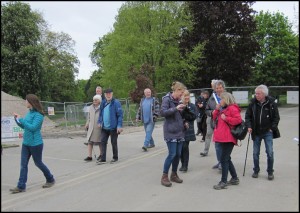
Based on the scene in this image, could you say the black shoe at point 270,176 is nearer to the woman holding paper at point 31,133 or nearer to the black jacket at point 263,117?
the black jacket at point 263,117

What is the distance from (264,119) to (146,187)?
248cm

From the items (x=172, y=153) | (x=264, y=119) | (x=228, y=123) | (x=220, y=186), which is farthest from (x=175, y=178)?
(x=264, y=119)

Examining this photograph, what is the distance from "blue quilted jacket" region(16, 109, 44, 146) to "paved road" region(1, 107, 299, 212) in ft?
2.96

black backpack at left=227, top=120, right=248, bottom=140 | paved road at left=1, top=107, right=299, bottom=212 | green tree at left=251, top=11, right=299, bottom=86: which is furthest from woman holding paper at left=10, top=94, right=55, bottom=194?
green tree at left=251, top=11, right=299, bottom=86

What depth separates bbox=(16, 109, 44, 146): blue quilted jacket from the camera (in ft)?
21.9

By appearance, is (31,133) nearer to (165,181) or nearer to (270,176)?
(165,181)

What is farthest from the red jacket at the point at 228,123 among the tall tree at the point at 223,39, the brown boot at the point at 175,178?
the tall tree at the point at 223,39

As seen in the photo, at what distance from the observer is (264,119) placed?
7.14 meters

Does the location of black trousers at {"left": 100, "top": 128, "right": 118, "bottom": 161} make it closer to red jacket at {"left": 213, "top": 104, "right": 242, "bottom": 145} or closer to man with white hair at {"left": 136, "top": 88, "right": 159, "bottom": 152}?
man with white hair at {"left": 136, "top": 88, "right": 159, "bottom": 152}

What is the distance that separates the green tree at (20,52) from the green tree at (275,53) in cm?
2043

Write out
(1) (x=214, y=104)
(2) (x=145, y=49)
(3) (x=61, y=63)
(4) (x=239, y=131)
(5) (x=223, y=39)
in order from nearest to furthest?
(4) (x=239, y=131) → (1) (x=214, y=104) → (2) (x=145, y=49) → (5) (x=223, y=39) → (3) (x=61, y=63)

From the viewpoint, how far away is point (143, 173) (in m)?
8.03

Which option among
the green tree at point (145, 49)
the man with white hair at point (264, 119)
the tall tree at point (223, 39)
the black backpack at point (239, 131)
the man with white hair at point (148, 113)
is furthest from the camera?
the tall tree at point (223, 39)

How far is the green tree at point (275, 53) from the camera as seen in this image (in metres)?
35.5
